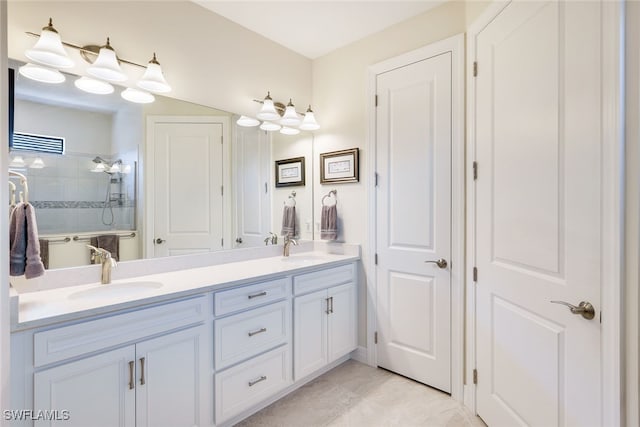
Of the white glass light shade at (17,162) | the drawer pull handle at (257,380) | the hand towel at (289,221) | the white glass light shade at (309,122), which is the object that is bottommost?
the drawer pull handle at (257,380)

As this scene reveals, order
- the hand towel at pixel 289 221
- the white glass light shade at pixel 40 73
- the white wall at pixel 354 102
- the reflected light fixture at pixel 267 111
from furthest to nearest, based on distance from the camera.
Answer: the hand towel at pixel 289 221, the reflected light fixture at pixel 267 111, the white wall at pixel 354 102, the white glass light shade at pixel 40 73

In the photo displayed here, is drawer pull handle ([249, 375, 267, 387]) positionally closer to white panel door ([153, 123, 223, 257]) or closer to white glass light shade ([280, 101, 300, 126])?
white panel door ([153, 123, 223, 257])

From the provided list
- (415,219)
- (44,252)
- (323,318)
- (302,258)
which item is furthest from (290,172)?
(44,252)

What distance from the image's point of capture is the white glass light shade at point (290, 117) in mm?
2627

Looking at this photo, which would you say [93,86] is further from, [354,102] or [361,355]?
[361,355]

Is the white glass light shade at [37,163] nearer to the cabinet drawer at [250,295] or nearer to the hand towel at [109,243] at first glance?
the hand towel at [109,243]

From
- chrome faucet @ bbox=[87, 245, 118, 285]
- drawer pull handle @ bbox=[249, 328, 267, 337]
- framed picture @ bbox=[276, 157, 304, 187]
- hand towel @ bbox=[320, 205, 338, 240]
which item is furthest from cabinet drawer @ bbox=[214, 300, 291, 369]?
framed picture @ bbox=[276, 157, 304, 187]

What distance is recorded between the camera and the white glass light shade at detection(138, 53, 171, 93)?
5.96 ft

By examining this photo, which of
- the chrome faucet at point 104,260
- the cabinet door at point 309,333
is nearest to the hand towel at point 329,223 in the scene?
the cabinet door at point 309,333

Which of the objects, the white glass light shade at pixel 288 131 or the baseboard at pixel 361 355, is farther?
the white glass light shade at pixel 288 131

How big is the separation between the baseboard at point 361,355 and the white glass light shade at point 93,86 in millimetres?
2524

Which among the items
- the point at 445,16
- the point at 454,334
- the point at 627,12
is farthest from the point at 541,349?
the point at 445,16

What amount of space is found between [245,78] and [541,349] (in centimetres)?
254

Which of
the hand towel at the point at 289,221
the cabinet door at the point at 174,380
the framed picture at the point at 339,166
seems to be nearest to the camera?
the cabinet door at the point at 174,380
